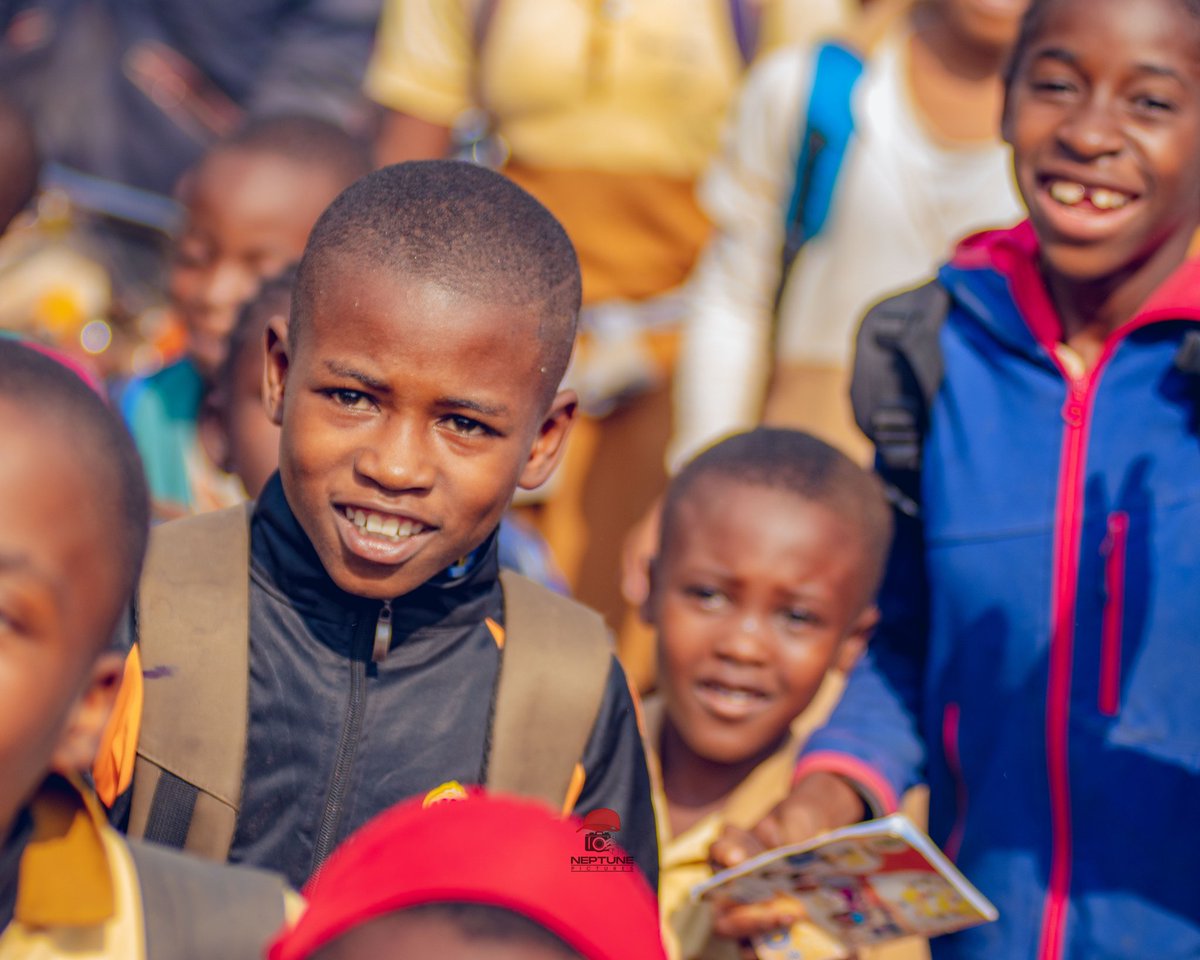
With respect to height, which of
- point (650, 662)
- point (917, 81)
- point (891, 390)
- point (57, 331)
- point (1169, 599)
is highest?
point (917, 81)

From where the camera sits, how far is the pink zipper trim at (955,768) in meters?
2.90

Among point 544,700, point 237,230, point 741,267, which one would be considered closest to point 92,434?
point 544,700

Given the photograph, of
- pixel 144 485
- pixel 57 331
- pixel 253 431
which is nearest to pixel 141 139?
pixel 57 331

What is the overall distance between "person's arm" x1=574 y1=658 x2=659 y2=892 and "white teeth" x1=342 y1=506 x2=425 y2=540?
387 millimetres

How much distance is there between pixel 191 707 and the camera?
2.22 metres

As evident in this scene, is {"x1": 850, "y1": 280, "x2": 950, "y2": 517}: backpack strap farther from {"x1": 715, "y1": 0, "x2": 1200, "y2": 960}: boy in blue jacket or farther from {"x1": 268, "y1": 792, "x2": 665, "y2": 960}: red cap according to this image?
{"x1": 268, "y1": 792, "x2": 665, "y2": 960}: red cap

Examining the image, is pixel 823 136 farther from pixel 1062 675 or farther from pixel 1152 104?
pixel 1062 675

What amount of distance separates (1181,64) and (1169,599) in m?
0.88

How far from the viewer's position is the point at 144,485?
1826 mm

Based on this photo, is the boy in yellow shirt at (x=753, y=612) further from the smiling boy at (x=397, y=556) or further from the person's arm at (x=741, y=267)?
the person's arm at (x=741, y=267)

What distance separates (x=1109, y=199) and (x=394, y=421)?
→ 1296mm

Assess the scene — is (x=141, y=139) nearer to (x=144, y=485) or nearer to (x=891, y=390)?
(x=891, y=390)

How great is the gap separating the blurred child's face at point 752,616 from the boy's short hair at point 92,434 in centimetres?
163

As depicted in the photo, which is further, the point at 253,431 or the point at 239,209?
the point at 239,209
